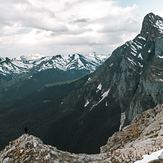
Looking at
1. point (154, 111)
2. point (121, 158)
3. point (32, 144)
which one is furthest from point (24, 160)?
point (154, 111)

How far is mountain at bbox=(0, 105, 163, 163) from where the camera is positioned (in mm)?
36875

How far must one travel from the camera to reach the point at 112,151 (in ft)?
149

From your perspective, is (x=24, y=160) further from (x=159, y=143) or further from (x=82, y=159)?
(x=159, y=143)

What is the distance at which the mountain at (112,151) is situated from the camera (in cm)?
3688

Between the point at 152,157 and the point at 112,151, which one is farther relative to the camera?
the point at 112,151

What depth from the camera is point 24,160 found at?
4225cm

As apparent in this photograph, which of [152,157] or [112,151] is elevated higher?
[152,157]

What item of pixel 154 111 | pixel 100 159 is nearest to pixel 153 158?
pixel 100 159

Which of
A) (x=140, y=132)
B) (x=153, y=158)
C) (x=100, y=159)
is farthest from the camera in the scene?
(x=140, y=132)

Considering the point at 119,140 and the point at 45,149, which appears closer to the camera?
the point at 45,149

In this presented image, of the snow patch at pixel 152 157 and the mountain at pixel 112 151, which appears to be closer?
the snow patch at pixel 152 157

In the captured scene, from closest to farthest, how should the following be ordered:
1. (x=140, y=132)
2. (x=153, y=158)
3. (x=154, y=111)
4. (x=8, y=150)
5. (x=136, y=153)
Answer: (x=153, y=158)
(x=136, y=153)
(x=8, y=150)
(x=140, y=132)
(x=154, y=111)

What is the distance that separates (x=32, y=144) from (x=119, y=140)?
45.2ft

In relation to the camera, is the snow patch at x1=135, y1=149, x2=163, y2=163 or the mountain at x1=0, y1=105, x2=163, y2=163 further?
the mountain at x1=0, y1=105, x2=163, y2=163
